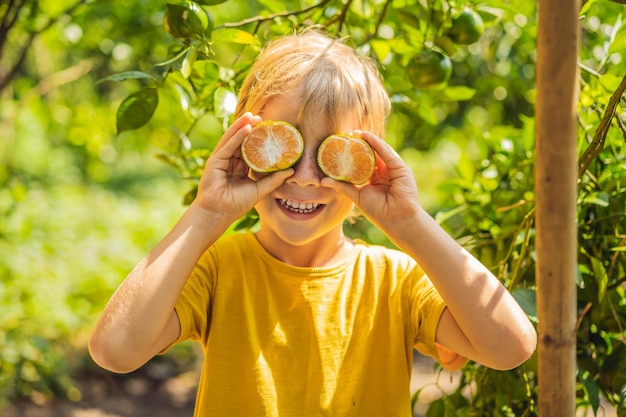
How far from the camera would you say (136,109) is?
143 cm

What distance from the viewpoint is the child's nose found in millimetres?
1278

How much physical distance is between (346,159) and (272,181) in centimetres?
14

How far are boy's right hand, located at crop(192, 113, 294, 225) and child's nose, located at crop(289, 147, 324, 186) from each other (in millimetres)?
15

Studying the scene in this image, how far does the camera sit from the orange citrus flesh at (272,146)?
125 cm

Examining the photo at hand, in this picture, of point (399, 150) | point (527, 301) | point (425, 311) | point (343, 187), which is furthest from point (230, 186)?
point (399, 150)

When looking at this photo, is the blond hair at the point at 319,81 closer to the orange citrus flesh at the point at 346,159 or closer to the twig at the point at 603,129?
the orange citrus flesh at the point at 346,159

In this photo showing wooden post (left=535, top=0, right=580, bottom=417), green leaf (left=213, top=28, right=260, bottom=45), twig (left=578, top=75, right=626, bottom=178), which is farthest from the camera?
green leaf (left=213, top=28, right=260, bottom=45)

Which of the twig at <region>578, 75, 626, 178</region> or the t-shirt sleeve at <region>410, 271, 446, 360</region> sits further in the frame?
the t-shirt sleeve at <region>410, 271, 446, 360</region>

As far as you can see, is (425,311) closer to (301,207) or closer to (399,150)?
(301,207)

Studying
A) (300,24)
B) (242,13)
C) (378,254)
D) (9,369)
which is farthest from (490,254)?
(242,13)

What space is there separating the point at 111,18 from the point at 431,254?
1693 millimetres

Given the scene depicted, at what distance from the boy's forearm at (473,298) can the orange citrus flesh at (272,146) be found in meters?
0.25

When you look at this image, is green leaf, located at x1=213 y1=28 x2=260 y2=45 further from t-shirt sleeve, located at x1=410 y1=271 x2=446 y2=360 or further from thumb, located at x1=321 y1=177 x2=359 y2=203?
t-shirt sleeve, located at x1=410 y1=271 x2=446 y2=360

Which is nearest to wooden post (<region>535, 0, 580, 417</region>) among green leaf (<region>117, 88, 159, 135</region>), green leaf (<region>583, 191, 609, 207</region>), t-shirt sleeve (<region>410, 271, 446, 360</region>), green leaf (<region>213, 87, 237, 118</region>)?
t-shirt sleeve (<region>410, 271, 446, 360</region>)
